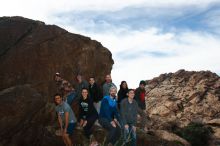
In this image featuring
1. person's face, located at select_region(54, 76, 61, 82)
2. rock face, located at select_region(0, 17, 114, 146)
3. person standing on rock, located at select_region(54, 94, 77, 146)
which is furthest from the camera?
person's face, located at select_region(54, 76, 61, 82)

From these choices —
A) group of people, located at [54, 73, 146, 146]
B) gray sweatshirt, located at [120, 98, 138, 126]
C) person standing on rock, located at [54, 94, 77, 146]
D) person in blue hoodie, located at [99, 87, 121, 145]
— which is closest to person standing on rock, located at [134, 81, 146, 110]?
group of people, located at [54, 73, 146, 146]

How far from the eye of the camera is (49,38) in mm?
23922

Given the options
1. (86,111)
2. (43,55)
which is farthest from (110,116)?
(43,55)

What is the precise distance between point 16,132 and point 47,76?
6594mm

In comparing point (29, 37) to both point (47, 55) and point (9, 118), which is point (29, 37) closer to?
point (47, 55)

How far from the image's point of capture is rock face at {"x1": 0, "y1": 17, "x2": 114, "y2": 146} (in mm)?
16531

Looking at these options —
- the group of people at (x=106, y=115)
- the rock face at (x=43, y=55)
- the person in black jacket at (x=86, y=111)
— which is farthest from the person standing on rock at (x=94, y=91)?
the rock face at (x=43, y=55)

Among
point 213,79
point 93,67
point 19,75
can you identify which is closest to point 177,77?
point 213,79

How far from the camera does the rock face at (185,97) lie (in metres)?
47.0

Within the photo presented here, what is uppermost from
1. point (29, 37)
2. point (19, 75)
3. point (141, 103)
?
point (29, 37)

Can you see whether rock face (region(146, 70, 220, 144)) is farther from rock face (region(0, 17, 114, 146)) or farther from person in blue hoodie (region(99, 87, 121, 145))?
person in blue hoodie (region(99, 87, 121, 145))

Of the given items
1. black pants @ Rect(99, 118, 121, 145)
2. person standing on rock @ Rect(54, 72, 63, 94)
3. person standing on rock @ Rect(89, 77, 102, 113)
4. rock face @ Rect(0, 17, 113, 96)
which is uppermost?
rock face @ Rect(0, 17, 113, 96)

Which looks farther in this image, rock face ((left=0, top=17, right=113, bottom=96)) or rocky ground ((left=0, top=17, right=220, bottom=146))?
rock face ((left=0, top=17, right=113, bottom=96))

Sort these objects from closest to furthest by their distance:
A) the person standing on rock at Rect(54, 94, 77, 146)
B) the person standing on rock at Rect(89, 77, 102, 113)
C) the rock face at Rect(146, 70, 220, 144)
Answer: the person standing on rock at Rect(54, 94, 77, 146) < the person standing on rock at Rect(89, 77, 102, 113) < the rock face at Rect(146, 70, 220, 144)
